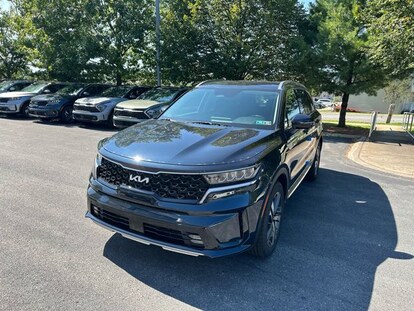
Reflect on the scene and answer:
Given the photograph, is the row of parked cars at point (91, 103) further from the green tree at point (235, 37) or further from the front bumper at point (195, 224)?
the front bumper at point (195, 224)

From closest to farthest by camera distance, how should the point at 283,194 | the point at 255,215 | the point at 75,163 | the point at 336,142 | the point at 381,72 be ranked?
1. the point at 255,215
2. the point at 283,194
3. the point at 75,163
4. the point at 336,142
5. the point at 381,72

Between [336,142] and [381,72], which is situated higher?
[381,72]

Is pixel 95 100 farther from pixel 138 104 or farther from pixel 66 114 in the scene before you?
pixel 138 104

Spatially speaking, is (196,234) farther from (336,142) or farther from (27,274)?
(336,142)

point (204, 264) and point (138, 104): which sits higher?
point (138, 104)

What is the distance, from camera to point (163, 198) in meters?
2.62

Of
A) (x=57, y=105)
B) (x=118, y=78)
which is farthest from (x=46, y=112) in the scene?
(x=118, y=78)

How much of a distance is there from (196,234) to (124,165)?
2.95 feet

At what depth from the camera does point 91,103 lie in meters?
11.1

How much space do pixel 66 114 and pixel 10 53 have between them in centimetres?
1555

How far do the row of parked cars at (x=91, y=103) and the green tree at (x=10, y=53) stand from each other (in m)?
10.4

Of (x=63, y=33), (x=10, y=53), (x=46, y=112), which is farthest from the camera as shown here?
(x=10, y=53)

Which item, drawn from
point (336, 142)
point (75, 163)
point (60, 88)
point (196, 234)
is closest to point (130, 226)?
point (196, 234)

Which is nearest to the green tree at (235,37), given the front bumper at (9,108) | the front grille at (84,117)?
the front grille at (84,117)
